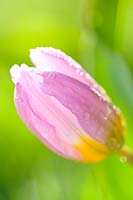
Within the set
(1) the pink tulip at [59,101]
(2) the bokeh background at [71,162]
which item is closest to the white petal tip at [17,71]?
(1) the pink tulip at [59,101]

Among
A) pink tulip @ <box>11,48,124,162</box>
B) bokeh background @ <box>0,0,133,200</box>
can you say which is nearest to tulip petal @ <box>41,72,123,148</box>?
pink tulip @ <box>11,48,124,162</box>

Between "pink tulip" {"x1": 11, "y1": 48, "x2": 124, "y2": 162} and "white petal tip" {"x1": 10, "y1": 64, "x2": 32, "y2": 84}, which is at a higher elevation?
"white petal tip" {"x1": 10, "y1": 64, "x2": 32, "y2": 84}

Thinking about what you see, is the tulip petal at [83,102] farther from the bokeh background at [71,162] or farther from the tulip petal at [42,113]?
the bokeh background at [71,162]

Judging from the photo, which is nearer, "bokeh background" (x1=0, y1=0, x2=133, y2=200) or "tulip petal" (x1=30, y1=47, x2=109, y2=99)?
→ "tulip petal" (x1=30, y1=47, x2=109, y2=99)

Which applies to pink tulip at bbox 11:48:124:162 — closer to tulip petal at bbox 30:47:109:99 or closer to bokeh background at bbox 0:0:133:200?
tulip petal at bbox 30:47:109:99

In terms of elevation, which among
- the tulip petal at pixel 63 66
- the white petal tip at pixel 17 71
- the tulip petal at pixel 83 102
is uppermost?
the white petal tip at pixel 17 71

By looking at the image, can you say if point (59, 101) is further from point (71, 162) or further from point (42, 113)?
point (71, 162)
